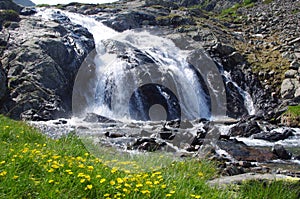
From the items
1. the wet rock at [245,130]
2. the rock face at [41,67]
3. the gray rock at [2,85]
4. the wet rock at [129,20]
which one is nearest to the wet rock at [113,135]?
the rock face at [41,67]

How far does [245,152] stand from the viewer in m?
13.2

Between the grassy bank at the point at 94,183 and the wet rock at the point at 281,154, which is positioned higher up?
the grassy bank at the point at 94,183

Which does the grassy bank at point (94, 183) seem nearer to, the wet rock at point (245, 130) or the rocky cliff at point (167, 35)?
the wet rock at point (245, 130)

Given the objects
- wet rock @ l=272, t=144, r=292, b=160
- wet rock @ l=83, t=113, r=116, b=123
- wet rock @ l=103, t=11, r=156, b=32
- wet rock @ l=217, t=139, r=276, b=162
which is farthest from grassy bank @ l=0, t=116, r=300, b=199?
wet rock @ l=103, t=11, r=156, b=32

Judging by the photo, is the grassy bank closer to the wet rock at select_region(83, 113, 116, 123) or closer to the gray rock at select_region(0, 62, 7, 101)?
the wet rock at select_region(83, 113, 116, 123)

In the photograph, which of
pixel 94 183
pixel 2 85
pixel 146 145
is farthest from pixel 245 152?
pixel 2 85

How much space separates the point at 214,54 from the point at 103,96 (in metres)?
13.9

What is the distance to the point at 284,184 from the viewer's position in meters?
5.14

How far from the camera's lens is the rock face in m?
21.0

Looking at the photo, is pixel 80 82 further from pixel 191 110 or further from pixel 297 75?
pixel 297 75

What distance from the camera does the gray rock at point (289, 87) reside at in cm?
2709

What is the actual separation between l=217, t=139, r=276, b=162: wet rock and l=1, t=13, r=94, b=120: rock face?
1143cm

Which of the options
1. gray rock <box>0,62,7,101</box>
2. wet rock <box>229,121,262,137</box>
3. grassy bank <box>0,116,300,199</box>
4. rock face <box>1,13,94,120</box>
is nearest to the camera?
grassy bank <box>0,116,300,199</box>

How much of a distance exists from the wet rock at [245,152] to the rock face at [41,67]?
37.5 feet
